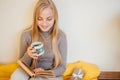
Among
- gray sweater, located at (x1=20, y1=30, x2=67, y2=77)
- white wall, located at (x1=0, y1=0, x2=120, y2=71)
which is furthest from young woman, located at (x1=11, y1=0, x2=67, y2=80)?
white wall, located at (x1=0, y1=0, x2=120, y2=71)

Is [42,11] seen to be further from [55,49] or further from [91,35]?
[91,35]

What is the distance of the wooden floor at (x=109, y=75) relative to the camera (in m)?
1.83

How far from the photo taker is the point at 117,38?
1.80 m

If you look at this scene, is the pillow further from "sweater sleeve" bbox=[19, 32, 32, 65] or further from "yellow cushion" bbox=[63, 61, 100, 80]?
"sweater sleeve" bbox=[19, 32, 32, 65]

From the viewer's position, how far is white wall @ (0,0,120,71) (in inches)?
67.8

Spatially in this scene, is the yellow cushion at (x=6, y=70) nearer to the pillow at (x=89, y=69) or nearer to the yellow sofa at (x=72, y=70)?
the yellow sofa at (x=72, y=70)

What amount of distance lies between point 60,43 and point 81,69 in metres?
0.27

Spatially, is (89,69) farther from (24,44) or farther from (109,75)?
(24,44)

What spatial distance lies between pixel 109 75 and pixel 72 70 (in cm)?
32

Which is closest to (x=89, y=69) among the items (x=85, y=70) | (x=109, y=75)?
(x=85, y=70)

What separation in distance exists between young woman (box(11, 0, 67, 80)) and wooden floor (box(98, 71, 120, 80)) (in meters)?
0.38

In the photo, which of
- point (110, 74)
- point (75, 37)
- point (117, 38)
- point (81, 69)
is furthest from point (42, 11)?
point (110, 74)

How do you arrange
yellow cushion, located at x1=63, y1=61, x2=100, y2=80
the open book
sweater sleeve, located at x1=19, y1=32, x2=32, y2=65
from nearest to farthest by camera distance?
the open book, sweater sleeve, located at x1=19, y1=32, x2=32, y2=65, yellow cushion, located at x1=63, y1=61, x2=100, y2=80

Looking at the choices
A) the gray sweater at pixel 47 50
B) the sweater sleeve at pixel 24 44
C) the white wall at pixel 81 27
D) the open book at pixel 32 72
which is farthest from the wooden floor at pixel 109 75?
the sweater sleeve at pixel 24 44
